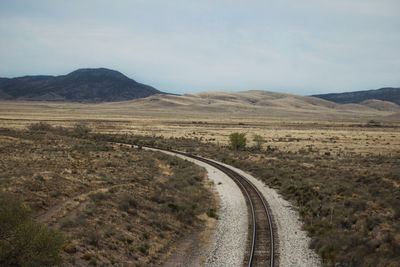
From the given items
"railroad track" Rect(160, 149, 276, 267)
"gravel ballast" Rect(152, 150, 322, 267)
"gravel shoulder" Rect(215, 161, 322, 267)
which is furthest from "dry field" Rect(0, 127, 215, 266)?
"gravel shoulder" Rect(215, 161, 322, 267)

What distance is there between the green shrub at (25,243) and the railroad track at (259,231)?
784cm

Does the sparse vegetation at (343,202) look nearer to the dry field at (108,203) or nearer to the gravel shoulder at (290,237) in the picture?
the gravel shoulder at (290,237)

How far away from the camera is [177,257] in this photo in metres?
19.0

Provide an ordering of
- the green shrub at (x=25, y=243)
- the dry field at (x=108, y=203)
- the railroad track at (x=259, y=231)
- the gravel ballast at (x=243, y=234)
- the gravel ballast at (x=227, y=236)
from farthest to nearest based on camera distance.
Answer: the gravel ballast at (x=243, y=234) → the gravel ballast at (x=227, y=236) → the dry field at (x=108, y=203) → the railroad track at (x=259, y=231) → the green shrub at (x=25, y=243)

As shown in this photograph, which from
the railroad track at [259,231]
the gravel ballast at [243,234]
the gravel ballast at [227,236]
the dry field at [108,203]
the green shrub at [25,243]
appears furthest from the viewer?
the gravel ballast at [243,234]

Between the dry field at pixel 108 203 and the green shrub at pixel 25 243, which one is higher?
the green shrub at pixel 25 243

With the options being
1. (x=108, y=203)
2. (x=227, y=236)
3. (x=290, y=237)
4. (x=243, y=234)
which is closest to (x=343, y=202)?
(x=290, y=237)

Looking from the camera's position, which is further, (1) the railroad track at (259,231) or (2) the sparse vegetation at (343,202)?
(2) the sparse vegetation at (343,202)

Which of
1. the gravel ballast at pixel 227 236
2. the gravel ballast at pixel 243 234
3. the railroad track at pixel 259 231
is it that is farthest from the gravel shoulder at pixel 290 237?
the gravel ballast at pixel 227 236

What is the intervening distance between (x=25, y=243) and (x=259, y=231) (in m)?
12.7

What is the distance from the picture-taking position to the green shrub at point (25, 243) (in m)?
13.2

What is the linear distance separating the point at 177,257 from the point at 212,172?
2530cm

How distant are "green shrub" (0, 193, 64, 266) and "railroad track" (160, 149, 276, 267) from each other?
25.7ft

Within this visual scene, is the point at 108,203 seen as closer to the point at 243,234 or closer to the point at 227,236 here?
the point at 227,236
